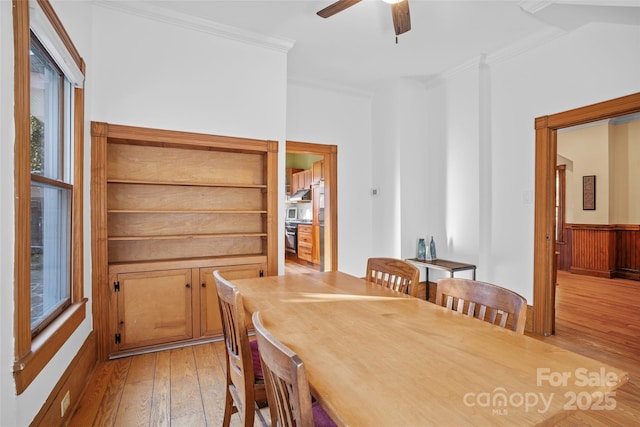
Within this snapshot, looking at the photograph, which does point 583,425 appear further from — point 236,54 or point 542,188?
point 236,54

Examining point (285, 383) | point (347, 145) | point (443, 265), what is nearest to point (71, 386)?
point (285, 383)

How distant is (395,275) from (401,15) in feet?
5.54

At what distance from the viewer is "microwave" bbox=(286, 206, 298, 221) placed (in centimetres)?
816

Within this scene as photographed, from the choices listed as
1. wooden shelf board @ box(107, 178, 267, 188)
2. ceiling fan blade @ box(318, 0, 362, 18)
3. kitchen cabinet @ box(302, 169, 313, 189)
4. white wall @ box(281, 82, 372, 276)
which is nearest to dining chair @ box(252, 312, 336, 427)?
ceiling fan blade @ box(318, 0, 362, 18)

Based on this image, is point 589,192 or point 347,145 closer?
point 347,145

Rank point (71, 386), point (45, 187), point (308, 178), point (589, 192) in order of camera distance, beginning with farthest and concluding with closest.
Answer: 1. point (308, 178)
2. point (589, 192)
3. point (71, 386)
4. point (45, 187)

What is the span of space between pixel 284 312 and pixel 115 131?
2118mm

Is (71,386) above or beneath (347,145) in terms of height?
beneath

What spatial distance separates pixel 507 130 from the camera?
361cm

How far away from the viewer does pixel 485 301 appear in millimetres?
1458

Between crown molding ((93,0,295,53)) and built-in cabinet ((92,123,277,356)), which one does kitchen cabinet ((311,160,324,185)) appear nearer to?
built-in cabinet ((92,123,277,356))

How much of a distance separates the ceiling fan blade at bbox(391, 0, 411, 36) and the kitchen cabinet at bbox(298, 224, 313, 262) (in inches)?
193

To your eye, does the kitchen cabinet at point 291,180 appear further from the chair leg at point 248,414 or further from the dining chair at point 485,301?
the chair leg at point 248,414

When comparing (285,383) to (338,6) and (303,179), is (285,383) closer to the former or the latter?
(338,6)
